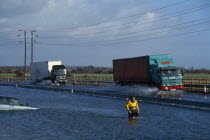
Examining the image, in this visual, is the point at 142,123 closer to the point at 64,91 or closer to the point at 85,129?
the point at 85,129

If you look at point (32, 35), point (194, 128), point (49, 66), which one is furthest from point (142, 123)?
point (32, 35)

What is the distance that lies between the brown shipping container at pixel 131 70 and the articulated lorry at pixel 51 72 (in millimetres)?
14554

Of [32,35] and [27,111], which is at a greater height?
[32,35]

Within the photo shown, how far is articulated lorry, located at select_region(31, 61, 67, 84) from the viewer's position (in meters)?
63.9

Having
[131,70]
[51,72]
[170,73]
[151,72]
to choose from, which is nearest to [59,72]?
[51,72]

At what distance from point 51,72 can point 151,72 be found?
26.3 meters

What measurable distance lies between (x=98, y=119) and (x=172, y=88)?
19.3 meters

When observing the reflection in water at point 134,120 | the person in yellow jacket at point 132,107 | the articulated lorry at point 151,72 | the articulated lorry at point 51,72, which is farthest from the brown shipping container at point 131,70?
the person in yellow jacket at point 132,107

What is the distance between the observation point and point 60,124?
1964 cm

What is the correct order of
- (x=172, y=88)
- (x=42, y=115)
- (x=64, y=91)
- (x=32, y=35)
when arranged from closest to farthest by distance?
(x=42, y=115) → (x=172, y=88) → (x=64, y=91) → (x=32, y=35)

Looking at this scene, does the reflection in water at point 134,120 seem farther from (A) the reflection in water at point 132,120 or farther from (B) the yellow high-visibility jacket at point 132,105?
(B) the yellow high-visibility jacket at point 132,105

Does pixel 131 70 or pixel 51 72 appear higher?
pixel 51 72

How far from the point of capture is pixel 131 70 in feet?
153

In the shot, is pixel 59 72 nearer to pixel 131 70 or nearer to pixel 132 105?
pixel 131 70
